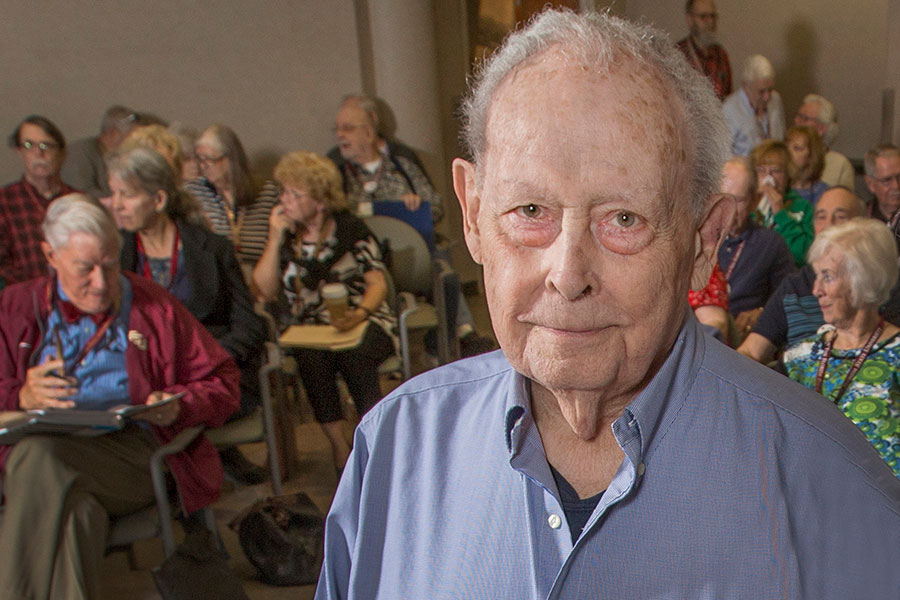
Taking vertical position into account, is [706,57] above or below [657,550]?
above

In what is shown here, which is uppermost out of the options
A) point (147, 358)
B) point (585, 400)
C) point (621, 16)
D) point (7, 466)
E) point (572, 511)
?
point (621, 16)

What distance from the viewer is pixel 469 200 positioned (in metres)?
0.92

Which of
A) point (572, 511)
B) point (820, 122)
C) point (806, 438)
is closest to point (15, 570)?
point (572, 511)

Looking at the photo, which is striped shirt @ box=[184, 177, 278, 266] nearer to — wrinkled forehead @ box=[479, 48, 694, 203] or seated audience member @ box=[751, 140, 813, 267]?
seated audience member @ box=[751, 140, 813, 267]

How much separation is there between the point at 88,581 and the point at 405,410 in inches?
72.0

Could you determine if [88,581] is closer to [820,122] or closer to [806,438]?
[806,438]

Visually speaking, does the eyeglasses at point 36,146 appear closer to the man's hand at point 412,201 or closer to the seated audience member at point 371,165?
the seated audience member at point 371,165

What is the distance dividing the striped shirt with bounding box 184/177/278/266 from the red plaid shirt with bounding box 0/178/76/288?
2.41 feet

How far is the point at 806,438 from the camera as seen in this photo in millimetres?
812

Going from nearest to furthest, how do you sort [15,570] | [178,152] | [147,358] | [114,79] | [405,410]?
1. [405,410]
2. [15,570]
3. [147,358]
4. [178,152]
5. [114,79]

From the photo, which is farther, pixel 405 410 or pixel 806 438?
pixel 405 410

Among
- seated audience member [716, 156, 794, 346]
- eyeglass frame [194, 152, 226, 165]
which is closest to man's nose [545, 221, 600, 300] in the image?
seated audience member [716, 156, 794, 346]

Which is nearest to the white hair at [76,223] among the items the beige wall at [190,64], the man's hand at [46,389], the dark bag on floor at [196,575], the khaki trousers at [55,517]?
the man's hand at [46,389]

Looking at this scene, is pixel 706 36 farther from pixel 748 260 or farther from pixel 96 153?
pixel 96 153
